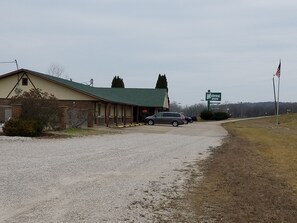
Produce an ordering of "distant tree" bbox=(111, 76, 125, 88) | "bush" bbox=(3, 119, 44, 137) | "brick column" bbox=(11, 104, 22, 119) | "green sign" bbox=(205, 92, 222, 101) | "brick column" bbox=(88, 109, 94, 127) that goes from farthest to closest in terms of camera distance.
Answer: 1. "green sign" bbox=(205, 92, 222, 101)
2. "distant tree" bbox=(111, 76, 125, 88)
3. "brick column" bbox=(88, 109, 94, 127)
4. "brick column" bbox=(11, 104, 22, 119)
5. "bush" bbox=(3, 119, 44, 137)

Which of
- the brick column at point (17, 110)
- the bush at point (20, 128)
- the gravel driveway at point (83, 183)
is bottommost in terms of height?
the gravel driveway at point (83, 183)

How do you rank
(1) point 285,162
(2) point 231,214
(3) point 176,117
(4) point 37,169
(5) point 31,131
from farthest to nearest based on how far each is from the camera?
(3) point 176,117 < (5) point 31,131 < (1) point 285,162 < (4) point 37,169 < (2) point 231,214

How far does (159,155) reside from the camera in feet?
56.9

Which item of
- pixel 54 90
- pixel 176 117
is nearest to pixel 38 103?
pixel 54 90

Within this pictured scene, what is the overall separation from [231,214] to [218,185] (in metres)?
3.10

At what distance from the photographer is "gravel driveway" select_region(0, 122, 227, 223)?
7.27 metres

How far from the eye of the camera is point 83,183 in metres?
10.2

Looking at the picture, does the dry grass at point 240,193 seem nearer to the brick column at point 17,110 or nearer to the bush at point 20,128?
the bush at point 20,128

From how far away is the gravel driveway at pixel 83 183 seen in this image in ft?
23.9

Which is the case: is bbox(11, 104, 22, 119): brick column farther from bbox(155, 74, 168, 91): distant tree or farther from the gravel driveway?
bbox(155, 74, 168, 91): distant tree

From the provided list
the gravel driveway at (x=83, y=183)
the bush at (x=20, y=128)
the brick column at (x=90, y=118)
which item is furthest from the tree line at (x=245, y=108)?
the gravel driveway at (x=83, y=183)

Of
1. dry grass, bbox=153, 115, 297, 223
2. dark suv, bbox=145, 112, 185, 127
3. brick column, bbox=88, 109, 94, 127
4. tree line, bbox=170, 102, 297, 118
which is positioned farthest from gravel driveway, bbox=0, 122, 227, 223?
tree line, bbox=170, 102, 297, 118

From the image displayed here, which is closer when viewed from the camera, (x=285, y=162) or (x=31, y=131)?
(x=285, y=162)

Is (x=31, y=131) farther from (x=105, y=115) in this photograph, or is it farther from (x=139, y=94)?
(x=139, y=94)
